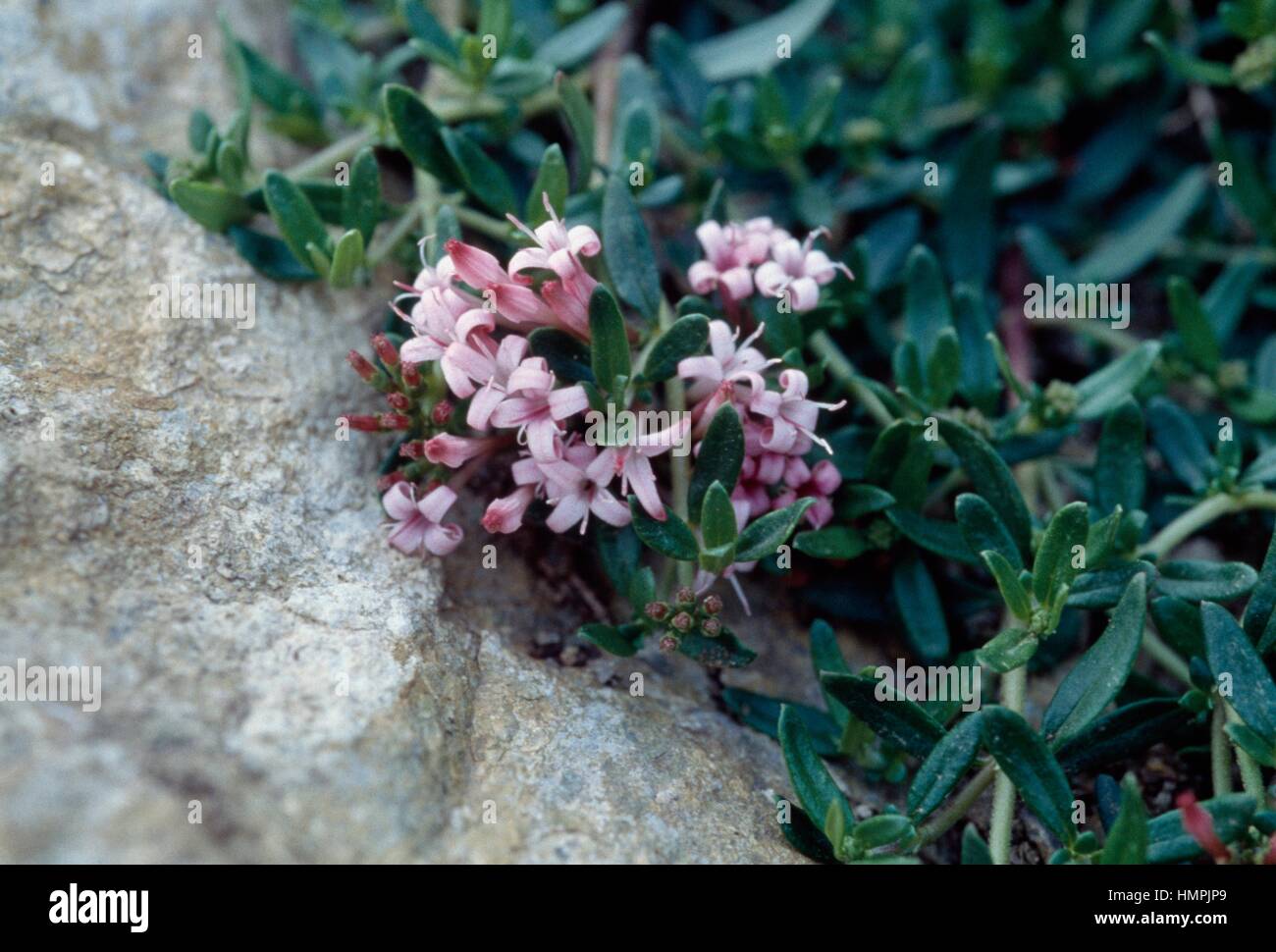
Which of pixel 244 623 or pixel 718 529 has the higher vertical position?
pixel 718 529

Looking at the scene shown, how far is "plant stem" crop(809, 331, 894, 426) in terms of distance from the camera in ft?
11.1

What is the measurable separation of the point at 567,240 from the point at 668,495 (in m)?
0.75

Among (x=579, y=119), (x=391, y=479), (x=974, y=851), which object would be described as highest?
(x=579, y=119)

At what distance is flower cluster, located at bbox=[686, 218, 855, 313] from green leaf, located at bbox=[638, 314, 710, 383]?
27 centimetres

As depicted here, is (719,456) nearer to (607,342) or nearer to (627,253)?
(607,342)

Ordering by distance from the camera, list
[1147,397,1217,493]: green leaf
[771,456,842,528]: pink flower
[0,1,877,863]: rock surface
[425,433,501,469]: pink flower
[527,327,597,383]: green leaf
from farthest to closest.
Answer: [1147,397,1217,493]: green leaf
[771,456,842,528]: pink flower
[527,327,597,383]: green leaf
[425,433,501,469]: pink flower
[0,1,877,863]: rock surface

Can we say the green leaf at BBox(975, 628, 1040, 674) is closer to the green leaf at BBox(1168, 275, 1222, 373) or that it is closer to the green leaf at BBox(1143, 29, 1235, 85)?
the green leaf at BBox(1168, 275, 1222, 373)

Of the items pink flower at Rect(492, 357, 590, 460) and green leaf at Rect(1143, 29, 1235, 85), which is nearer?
pink flower at Rect(492, 357, 590, 460)

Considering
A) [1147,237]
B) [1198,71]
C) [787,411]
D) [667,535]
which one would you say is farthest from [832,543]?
[1198,71]

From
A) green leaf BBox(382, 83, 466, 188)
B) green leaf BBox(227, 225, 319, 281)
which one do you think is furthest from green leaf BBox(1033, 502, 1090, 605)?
green leaf BBox(227, 225, 319, 281)

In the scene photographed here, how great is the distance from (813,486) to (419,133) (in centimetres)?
151

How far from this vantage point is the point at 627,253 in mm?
3221
